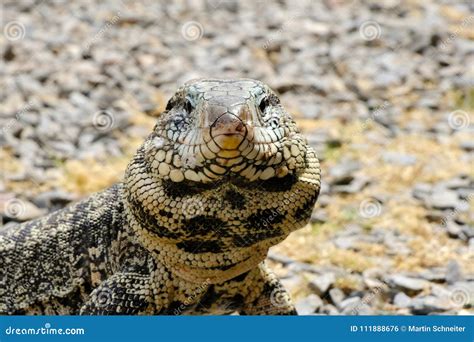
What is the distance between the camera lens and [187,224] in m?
6.00

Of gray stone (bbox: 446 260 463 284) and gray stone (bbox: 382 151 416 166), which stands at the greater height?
gray stone (bbox: 446 260 463 284)

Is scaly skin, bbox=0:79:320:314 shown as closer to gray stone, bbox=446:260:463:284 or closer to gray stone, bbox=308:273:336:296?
gray stone, bbox=308:273:336:296

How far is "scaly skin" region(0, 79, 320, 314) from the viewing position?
5559 millimetres

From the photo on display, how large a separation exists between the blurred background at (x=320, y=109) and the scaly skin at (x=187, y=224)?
2.07m

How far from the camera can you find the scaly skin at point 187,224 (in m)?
5.56

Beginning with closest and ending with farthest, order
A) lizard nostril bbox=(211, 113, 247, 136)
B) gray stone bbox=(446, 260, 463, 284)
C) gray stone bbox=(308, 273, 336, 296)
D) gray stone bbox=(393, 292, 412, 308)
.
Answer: lizard nostril bbox=(211, 113, 247, 136) < gray stone bbox=(393, 292, 412, 308) < gray stone bbox=(308, 273, 336, 296) < gray stone bbox=(446, 260, 463, 284)

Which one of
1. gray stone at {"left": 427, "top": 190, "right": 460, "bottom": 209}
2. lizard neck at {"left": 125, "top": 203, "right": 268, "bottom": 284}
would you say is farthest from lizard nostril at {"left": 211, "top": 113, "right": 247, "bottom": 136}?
gray stone at {"left": 427, "top": 190, "right": 460, "bottom": 209}

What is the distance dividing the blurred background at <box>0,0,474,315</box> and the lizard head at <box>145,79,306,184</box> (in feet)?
9.72

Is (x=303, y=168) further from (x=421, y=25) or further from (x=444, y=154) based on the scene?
(x=421, y=25)

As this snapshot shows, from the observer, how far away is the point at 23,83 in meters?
14.4

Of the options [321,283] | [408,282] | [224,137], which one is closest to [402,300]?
[408,282]

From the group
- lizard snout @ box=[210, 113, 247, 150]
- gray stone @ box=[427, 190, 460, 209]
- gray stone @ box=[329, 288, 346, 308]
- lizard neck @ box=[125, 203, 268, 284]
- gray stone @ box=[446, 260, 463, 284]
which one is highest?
lizard snout @ box=[210, 113, 247, 150]

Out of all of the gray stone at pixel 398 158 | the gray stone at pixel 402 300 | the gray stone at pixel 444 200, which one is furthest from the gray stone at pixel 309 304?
the gray stone at pixel 398 158

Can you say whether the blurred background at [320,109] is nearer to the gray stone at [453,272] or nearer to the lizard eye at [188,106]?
the gray stone at [453,272]
